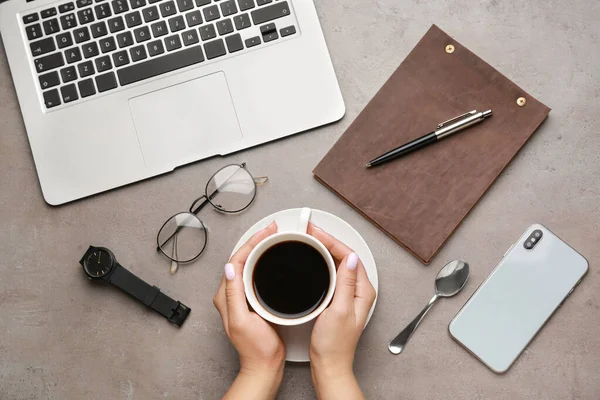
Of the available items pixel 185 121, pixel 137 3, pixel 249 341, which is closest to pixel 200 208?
pixel 185 121

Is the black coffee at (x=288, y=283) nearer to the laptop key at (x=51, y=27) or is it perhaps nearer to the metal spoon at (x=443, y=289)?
the metal spoon at (x=443, y=289)

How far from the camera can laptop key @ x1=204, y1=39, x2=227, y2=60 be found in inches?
37.7

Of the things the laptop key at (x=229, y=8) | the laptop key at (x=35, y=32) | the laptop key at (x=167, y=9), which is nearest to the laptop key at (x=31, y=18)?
the laptop key at (x=35, y=32)

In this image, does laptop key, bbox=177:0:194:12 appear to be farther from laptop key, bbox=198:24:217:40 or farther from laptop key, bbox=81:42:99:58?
laptop key, bbox=81:42:99:58

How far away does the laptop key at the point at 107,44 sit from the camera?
0.97m

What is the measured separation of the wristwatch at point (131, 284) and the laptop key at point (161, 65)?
0.98 ft

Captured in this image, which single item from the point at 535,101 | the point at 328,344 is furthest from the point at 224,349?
the point at 535,101

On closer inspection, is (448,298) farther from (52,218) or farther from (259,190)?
(52,218)

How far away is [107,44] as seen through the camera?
967 mm

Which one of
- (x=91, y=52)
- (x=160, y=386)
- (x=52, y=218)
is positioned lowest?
(x=160, y=386)

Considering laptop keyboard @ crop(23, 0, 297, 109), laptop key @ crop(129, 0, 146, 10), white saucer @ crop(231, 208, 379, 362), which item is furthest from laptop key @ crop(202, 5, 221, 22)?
white saucer @ crop(231, 208, 379, 362)

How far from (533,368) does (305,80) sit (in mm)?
599

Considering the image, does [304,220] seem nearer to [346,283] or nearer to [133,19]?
[346,283]

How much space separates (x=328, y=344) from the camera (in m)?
0.84
